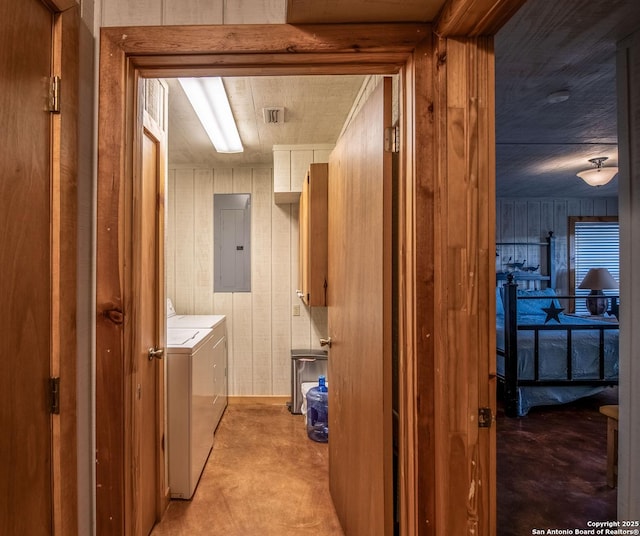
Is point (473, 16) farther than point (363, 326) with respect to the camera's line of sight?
No

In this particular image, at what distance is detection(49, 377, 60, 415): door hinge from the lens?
91 centimetres

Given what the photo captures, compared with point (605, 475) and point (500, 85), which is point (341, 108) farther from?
point (605, 475)

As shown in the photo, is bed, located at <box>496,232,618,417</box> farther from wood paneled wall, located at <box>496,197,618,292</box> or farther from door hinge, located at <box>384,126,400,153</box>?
door hinge, located at <box>384,126,400,153</box>

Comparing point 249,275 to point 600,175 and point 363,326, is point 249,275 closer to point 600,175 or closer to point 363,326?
point 363,326

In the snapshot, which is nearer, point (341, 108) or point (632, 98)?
point (632, 98)

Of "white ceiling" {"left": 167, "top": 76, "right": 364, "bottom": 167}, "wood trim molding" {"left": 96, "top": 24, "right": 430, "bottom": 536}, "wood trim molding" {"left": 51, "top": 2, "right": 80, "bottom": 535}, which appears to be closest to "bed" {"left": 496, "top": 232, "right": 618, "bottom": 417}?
"white ceiling" {"left": 167, "top": 76, "right": 364, "bottom": 167}

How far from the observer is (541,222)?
5445 millimetres

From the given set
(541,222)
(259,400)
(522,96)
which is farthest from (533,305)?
(259,400)

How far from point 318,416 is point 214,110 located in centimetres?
238

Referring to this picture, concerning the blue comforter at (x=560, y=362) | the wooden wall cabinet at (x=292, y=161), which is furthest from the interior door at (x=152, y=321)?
the blue comforter at (x=560, y=362)

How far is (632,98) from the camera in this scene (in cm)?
145

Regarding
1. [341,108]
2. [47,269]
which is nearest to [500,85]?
[341,108]

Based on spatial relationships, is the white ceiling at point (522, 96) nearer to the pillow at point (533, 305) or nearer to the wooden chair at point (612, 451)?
the pillow at point (533, 305)

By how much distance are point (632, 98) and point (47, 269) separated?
7.15ft
